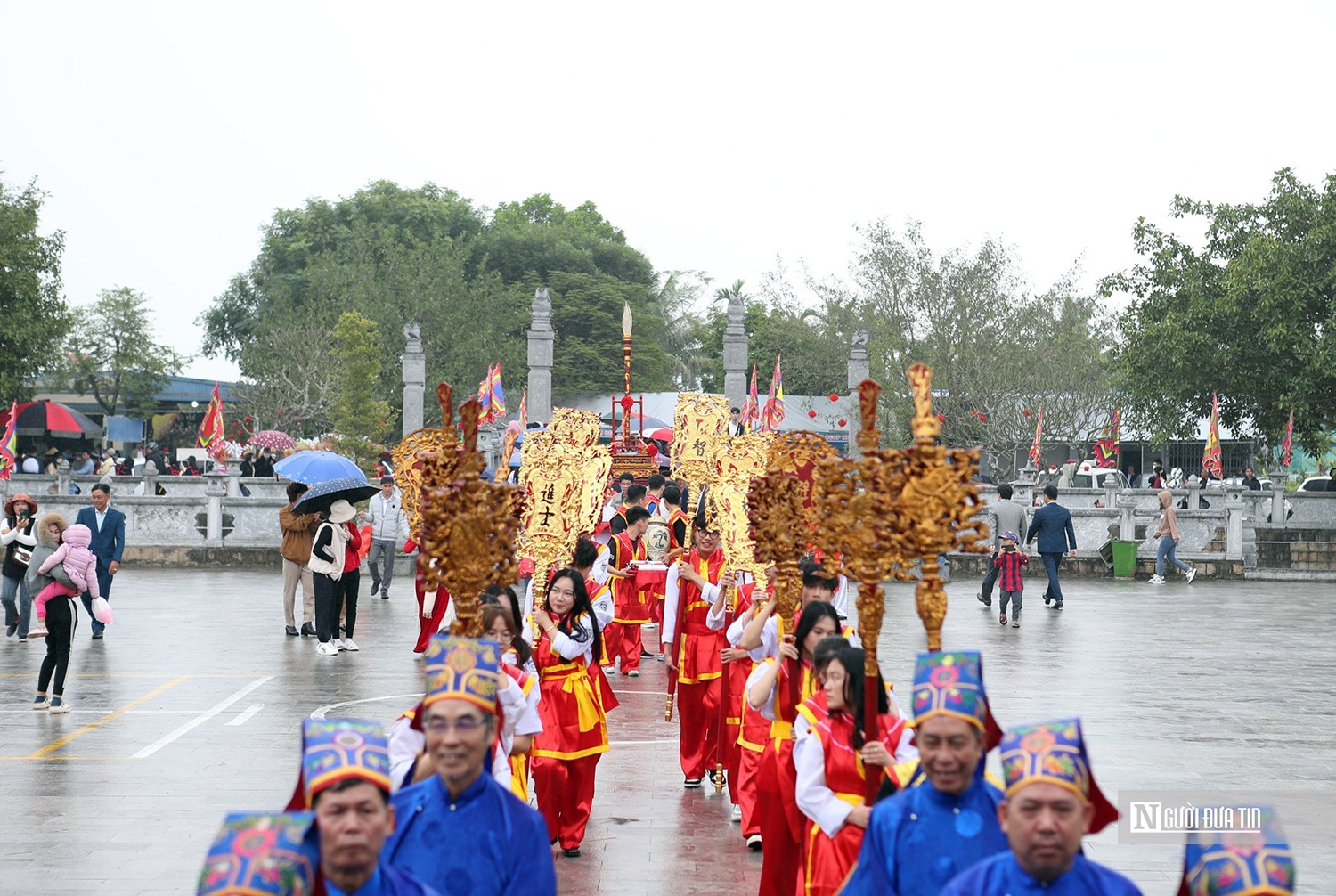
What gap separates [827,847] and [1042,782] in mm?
1942

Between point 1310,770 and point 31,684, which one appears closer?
point 1310,770

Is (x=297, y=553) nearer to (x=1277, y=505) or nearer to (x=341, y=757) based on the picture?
(x=341, y=757)

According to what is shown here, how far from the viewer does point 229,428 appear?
46.9 metres

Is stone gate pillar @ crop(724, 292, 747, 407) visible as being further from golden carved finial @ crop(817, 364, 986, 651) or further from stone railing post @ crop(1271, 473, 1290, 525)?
golden carved finial @ crop(817, 364, 986, 651)

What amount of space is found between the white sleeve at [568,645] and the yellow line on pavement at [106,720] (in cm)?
446

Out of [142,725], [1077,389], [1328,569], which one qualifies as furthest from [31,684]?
[1077,389]

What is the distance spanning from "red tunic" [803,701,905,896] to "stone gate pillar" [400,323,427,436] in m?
29.7

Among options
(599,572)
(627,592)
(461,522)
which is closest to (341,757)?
(461,522)

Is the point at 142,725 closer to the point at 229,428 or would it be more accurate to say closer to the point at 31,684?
the point at 31,684

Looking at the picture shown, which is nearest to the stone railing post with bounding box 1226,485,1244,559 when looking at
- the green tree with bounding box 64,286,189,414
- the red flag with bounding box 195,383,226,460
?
the red flag with bounding box 195,383,226,460

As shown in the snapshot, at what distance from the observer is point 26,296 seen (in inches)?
1334

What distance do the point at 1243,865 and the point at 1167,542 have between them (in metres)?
23.0

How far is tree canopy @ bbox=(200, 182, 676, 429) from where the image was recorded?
48.5 m

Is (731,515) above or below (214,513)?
above
